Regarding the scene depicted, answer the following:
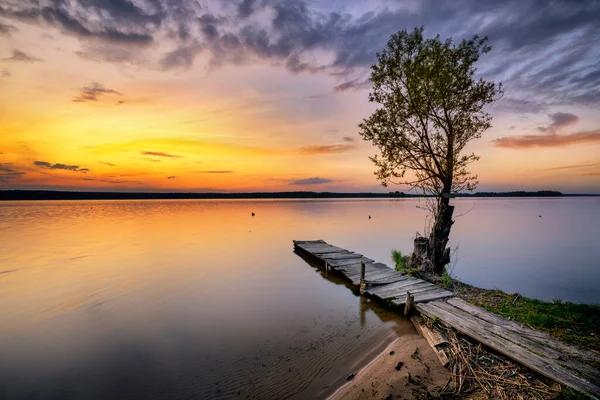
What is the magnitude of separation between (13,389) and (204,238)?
96.7 ft

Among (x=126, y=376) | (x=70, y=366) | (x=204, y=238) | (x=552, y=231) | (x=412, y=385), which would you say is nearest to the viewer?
(x=412, y=385)

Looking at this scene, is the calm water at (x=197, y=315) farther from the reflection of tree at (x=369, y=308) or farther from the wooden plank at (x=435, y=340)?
the wooden plank at (x=435, y=340)

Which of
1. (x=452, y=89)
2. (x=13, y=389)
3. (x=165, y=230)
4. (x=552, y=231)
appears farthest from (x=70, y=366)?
(x=552, y=231)

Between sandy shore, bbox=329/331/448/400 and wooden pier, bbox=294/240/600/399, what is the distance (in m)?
1.48

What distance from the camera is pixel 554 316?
959 centimetres

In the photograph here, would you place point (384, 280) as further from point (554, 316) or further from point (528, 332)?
point (528, 332)

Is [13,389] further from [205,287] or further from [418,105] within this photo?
[418,105]

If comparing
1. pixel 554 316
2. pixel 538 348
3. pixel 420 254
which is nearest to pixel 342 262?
pixel 420 254

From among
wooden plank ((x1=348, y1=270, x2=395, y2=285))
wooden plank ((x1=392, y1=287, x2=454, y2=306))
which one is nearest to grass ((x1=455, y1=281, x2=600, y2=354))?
wooden plank ((x1=392, y1=287, x2=454, y2=306))

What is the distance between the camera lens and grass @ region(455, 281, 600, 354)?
26.5ft

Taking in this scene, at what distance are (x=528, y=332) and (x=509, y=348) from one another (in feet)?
4.79

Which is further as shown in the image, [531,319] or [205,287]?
[205,287]

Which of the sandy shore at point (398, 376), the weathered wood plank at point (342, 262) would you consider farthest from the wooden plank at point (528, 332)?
the weathered wood plank at point (342, 262)

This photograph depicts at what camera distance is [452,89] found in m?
15.7
